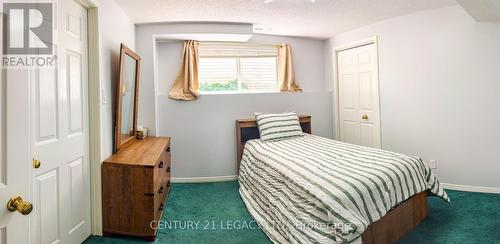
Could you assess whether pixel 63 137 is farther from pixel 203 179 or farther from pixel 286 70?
pixel 286 70

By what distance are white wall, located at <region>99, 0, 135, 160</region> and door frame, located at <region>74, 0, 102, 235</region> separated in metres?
0.06

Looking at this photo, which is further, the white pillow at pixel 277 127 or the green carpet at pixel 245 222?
the white pillow at pixel 277 127

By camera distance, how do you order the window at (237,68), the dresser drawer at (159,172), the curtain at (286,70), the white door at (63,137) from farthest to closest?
the curtain at (286,70) → the window at (237,68) → the dresser drawer at (159,172) → the white door at (63,137)

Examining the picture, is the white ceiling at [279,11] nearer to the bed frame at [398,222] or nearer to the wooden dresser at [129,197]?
the wooden dresser at [129,197]

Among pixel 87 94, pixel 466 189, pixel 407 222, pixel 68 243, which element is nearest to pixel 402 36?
pixel 466 189

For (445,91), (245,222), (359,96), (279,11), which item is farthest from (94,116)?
(445,91)

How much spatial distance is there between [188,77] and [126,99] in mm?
1147

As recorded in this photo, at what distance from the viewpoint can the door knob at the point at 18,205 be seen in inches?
30.8

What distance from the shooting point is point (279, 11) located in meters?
2.99

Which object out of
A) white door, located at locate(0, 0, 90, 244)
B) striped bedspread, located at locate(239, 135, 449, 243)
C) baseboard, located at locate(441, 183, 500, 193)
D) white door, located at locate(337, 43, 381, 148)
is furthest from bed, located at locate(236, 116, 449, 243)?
white door, located at locate(0, 0, 90, 244)

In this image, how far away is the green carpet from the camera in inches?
79.0

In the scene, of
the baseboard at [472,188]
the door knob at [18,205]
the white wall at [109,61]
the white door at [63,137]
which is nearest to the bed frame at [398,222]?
the baseboard at [472,188]

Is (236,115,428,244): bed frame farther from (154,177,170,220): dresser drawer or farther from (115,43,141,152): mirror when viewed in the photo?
(115,43,141,152): mirror

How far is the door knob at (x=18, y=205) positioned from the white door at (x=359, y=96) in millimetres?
3812
